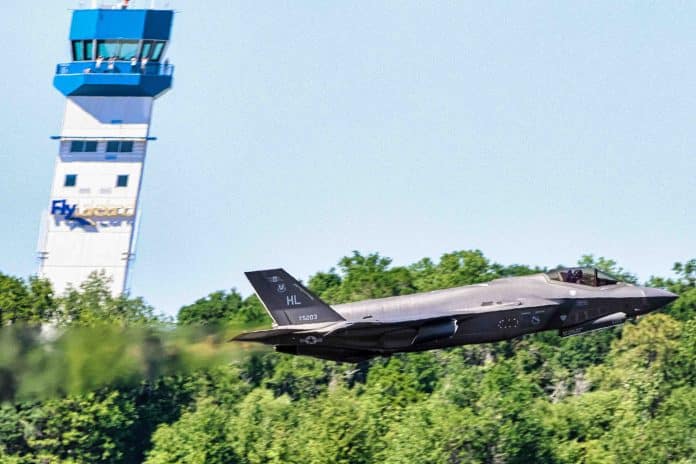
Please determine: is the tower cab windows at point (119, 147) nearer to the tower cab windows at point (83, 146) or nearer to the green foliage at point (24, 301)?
the tower cab windows at point (83, 146)

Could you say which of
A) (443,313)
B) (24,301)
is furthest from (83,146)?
(443,313)

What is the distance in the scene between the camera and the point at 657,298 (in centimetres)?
5184

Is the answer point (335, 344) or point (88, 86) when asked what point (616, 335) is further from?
point (335, 344)

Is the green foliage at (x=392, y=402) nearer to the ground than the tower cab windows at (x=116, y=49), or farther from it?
nearer to the ground

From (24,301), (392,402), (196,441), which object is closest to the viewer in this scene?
(196,441)

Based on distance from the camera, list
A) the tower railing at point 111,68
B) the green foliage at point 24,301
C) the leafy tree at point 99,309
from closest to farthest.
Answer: the leafy tree at point 99,309, the green foliage at point 24,301, the tower railing at point 111,68

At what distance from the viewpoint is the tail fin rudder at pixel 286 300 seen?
4862cm

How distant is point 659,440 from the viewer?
84.6 meters

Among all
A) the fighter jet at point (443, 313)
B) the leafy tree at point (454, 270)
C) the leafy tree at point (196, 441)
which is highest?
the leafy tree at point (454, 270)

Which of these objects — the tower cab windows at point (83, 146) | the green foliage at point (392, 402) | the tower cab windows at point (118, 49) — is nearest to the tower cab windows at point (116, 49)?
the tower cab windows at point (118, 49)

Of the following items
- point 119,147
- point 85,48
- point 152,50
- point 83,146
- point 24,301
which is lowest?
point 24,301

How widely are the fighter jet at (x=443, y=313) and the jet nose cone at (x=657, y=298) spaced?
0.03 metres

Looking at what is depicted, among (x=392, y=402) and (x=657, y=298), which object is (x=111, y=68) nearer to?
(x=392, y=402)

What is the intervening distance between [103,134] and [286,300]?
323ft
